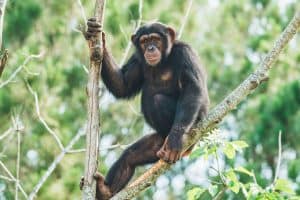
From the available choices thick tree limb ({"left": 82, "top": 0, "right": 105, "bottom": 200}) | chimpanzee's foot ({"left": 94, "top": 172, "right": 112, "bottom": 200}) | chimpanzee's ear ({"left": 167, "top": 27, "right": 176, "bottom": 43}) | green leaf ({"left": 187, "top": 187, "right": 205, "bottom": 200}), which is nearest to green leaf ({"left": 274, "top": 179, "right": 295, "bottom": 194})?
green leaf ({"left": 187, "top": 187, "right": 205, "bottom": 200})

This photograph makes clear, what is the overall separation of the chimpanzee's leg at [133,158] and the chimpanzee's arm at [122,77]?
0.67m

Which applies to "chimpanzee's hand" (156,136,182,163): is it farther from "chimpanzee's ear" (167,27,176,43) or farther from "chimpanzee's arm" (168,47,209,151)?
"chimpanzee's ear" (167,27,176,43)

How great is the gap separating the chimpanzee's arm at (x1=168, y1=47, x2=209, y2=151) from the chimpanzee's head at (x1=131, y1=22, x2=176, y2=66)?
12.1 inches

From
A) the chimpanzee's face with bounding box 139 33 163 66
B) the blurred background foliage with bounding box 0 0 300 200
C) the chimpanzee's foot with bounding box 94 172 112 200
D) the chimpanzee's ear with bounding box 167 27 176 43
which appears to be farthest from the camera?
the blurred background foliage with bounding box 0 0 300 200

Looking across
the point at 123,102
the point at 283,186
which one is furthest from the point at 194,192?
the point at 123,102

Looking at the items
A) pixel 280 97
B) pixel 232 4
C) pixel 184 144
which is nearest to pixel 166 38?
pixel 184 144

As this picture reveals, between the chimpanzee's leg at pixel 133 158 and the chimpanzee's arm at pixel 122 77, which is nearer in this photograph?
the chimpanzee's leg at pixel 133 158

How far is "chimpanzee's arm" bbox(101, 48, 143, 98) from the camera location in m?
7.66

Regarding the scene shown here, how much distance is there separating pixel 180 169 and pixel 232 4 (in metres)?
5.92

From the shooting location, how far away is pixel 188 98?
7094mm

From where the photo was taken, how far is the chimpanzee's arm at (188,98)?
666cm

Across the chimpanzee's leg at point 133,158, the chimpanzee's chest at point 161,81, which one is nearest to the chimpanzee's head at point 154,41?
the chimpanzee's chest at point 161,81

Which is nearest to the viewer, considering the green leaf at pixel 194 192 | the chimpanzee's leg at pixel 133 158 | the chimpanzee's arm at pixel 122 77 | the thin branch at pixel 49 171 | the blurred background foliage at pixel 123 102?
the green leaf at pixel 194 192

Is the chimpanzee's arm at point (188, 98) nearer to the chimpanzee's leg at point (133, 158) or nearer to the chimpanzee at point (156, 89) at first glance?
the chimpanzee at point (156, 89)
